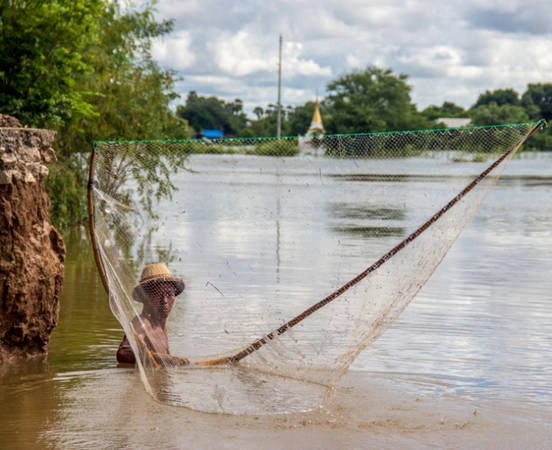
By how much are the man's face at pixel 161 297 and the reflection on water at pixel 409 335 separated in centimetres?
56

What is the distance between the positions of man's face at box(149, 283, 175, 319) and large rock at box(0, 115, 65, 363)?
885 mm

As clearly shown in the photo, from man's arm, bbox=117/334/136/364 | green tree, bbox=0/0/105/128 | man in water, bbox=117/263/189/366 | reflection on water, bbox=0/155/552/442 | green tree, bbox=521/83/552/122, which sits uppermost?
green tree, bbox=521/83/552/122

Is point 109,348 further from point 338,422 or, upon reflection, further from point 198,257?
point 198,257

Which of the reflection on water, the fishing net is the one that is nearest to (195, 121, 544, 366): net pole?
the fishing net

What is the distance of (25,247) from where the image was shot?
7594 mm

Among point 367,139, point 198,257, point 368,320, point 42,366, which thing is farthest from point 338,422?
Answer: point 198,257

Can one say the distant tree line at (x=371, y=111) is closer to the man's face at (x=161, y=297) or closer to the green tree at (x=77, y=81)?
the green tree at (x=77, y=81)

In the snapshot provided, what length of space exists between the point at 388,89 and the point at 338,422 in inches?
5112

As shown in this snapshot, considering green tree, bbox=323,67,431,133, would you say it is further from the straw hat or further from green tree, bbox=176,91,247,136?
the straw hat

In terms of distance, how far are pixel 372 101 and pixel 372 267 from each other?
129 metres

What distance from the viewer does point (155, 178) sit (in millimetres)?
9375

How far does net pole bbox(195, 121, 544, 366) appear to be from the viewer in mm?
7113

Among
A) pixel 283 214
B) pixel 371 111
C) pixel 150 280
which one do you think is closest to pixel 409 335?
pixel 283 214

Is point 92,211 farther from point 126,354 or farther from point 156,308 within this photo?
point 126,354
